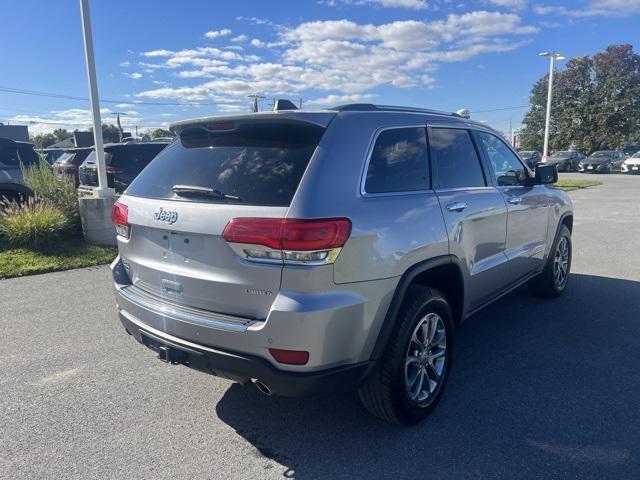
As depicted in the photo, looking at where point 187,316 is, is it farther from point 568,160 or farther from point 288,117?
point 568,160

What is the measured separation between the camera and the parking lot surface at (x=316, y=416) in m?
2.71

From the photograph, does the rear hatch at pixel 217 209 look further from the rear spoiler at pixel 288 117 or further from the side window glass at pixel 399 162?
the side window glass at pixel 399 162

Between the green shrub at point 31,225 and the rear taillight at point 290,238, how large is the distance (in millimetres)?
6549

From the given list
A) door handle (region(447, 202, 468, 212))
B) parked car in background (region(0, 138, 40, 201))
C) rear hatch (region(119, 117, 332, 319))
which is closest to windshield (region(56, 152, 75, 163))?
parked car in background (region(0, 138, 40, 201))

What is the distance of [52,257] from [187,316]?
5.85 m

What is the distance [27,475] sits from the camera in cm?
265

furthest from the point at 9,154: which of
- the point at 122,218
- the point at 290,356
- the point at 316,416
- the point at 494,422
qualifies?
the point at 494,422

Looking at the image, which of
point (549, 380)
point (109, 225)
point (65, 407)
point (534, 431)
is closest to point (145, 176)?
point (65, 407)

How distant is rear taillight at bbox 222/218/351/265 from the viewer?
94.5 inches

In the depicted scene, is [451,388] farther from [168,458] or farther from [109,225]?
[109,225]

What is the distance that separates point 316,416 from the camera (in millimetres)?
3213

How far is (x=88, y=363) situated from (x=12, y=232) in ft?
16.0

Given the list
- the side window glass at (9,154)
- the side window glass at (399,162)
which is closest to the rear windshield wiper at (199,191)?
the side window glass at (399,162)

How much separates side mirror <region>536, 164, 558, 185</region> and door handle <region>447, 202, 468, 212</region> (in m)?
1.71
